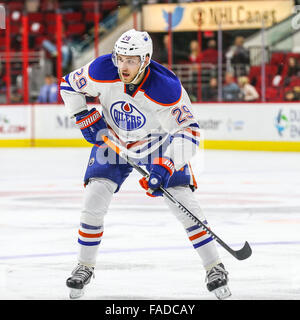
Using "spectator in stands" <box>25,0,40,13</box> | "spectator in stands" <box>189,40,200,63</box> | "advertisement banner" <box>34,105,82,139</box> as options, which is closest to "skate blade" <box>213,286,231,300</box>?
"spectator in stands" <box>189,40,200,63</box>

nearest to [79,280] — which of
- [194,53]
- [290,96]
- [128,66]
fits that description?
[128,66]

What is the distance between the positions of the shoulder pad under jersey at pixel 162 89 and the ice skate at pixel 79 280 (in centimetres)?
83

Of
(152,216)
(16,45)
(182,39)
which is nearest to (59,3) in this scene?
(16,45)

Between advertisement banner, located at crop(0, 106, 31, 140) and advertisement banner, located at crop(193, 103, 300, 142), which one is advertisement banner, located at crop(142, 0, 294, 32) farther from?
advertisement banner, located at crop(0, 106, 31, 140)

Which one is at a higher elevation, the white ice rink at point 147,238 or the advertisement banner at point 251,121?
the advertisement banner at point 251,121

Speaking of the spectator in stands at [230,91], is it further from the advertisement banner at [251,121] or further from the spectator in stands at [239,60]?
the spectator in stands at [239,60]

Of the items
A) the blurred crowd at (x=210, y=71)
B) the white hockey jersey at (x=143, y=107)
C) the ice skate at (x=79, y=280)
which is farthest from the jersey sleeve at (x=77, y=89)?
the blurred crowd at (x=210, y=71)

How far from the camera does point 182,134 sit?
3.78 m

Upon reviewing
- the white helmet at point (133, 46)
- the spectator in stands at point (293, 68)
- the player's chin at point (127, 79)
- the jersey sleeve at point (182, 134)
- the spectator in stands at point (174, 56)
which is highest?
the spectator in stands at point (174, 56)

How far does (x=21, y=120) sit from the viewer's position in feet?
46.7

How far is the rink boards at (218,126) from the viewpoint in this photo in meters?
12.6

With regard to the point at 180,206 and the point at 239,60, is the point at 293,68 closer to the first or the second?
the point at 239,60

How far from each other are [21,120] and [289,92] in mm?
4464

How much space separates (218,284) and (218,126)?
31.2ft
